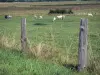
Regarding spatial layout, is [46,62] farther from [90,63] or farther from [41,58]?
[90,63]

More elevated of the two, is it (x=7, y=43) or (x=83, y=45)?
(x=83, y=45)

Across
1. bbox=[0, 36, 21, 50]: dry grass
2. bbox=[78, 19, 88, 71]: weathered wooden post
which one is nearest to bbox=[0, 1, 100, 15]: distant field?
bbox=[0, 36, 21, 50]: dry grass

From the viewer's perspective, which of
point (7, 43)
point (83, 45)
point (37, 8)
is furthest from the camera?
point (37, 8)

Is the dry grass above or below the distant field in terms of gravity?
above

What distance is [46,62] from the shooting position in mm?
9383

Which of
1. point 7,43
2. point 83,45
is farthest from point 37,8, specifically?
point 83,45

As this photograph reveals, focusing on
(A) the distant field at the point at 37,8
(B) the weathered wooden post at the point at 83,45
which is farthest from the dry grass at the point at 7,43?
(A) the distant field at the point at 37,8

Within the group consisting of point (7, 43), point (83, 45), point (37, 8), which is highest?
point (83, 45)

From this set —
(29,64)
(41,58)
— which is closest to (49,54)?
Answer: (41,58)

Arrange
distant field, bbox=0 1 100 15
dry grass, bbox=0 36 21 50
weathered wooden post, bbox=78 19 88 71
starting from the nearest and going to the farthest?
weathered wooden post, bbox=78 19 88 71, dry grass, bbox=0 36 21 50, distant field, bbox=0 1 100 15

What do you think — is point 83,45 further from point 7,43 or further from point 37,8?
point 37,8

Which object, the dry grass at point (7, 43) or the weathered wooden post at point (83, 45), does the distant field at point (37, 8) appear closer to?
the dry grass at point (7, 43)

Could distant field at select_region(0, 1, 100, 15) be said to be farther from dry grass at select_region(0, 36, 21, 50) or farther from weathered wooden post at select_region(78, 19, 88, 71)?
weathered wooden post at select_region(78, 19, 88, 71)

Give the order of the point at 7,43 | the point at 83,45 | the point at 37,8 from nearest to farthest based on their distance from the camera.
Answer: the point at 83,45
the point at 7,43
the point at 37,8
